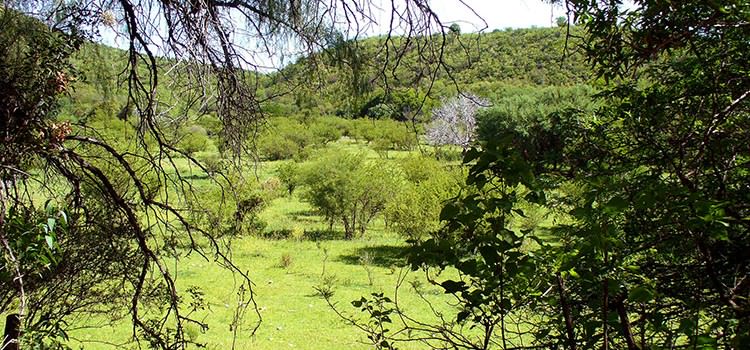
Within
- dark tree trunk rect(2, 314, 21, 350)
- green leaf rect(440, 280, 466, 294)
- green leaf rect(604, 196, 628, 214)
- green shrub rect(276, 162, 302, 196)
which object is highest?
green leaf rect(604, 196, 628, 214)

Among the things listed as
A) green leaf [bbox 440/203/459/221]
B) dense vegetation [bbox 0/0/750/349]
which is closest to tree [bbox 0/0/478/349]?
dense vegetation [bbox 0/0/750/349]

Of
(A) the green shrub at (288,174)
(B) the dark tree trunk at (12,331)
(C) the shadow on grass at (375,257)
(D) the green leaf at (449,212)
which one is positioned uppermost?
(D) the green leaf at (449,212)

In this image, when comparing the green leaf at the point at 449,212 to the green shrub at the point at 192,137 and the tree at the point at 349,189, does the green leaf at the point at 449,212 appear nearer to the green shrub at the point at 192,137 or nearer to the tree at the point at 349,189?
the green shrub at the point at 192,137

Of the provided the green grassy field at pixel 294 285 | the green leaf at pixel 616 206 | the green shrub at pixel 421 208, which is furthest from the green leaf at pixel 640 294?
the green shrub at pixel 421 208

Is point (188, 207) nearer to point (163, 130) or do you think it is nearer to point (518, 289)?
point (163, 130)

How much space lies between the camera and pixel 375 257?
18906 millimetres

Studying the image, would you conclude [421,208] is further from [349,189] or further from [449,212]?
[449,212]

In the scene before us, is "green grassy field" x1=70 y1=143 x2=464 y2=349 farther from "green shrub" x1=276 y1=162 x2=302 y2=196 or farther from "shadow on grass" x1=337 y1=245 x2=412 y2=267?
"green shrub" x1=276 y1=162 x2=302 y2=196

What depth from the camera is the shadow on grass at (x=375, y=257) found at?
18.0 metres

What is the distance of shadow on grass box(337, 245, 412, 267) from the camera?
18.0m

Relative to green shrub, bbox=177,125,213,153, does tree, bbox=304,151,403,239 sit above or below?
below

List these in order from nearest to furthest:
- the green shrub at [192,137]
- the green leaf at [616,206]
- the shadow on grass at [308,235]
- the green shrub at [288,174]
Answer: the green leaf at [616,206] → the green shrub at [192,137] → the shadow on grass at [308,235] → the green shrub at [288,174]

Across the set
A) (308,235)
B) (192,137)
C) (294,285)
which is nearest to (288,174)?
(308,235)

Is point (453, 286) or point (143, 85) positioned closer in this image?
point (453, 286)
